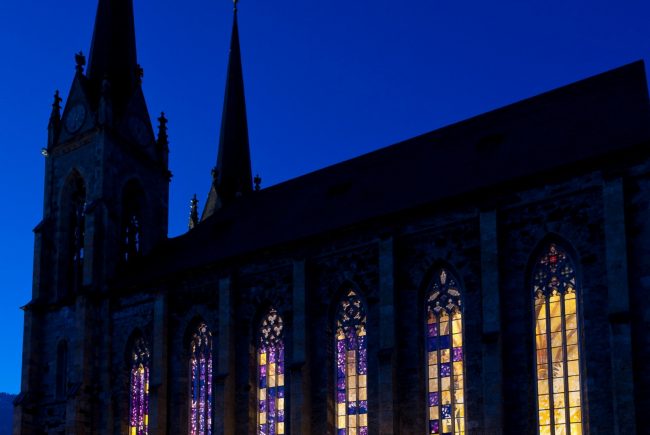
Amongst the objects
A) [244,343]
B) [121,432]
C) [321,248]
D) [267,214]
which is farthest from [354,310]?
[121,432]

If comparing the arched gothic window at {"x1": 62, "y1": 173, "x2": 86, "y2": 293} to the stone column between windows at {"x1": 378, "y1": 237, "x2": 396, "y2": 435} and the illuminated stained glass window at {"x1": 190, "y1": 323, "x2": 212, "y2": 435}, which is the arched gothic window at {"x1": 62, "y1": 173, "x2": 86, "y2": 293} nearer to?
the illuminated stained glass window at {"x1": 190, "y1": 323, "x2": 212, "y2": 435}

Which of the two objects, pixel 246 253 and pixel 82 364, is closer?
pixel 246 253

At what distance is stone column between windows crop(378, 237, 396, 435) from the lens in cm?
2888

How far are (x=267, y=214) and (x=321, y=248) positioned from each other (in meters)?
6.78

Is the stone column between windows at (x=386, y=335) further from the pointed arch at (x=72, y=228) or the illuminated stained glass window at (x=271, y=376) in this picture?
the pointed arch at (x=72, y=228)

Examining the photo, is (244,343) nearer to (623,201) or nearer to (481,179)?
(481,179)

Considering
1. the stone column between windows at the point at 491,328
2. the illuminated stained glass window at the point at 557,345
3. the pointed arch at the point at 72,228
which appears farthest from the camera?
the pointed arch at the point at 72,228

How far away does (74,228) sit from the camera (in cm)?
4222

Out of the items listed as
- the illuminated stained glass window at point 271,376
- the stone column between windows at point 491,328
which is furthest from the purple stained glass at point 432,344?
the illuminated stained glass window at point 271,376

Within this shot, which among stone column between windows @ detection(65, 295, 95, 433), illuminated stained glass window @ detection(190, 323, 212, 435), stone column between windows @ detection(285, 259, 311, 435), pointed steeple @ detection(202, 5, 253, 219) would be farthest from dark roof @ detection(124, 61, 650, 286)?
pointed steeple @ detection(202, 5, 253, 219)

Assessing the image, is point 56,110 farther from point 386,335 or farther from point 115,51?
point 386,335

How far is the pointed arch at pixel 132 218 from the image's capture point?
42.2 m

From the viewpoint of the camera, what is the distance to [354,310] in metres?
31.6

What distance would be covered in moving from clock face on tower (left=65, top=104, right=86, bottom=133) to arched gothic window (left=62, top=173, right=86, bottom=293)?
209cm
